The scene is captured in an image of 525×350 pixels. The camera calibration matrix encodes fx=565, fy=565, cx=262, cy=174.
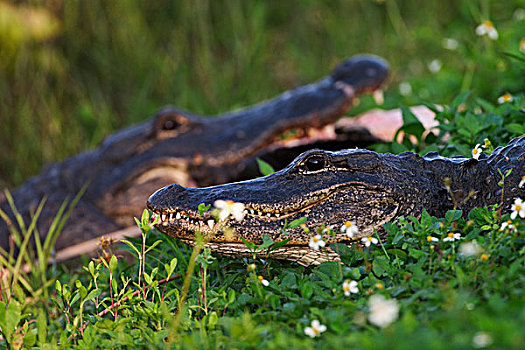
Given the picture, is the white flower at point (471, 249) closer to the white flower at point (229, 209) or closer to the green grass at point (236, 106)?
the green grass at point (236, 106)

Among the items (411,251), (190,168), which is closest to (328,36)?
(190,168)

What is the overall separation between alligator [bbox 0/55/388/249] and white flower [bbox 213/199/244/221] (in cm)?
194

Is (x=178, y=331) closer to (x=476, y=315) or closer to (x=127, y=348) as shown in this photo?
(x=127, y=348)

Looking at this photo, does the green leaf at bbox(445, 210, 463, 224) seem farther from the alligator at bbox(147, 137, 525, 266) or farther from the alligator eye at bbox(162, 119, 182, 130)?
the alligator eye at bbox(162, 119, 182, 130)

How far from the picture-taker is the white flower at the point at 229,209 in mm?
2146

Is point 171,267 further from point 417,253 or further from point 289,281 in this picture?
point 417,253

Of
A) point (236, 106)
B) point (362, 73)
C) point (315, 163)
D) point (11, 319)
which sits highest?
point (236, 106)

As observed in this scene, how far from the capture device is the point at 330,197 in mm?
2414

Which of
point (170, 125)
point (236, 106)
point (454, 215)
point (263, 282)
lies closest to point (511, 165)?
point (454, 215)

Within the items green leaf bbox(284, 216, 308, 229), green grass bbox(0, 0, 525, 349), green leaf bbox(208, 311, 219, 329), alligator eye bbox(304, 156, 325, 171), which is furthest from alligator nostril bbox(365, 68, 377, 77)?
green leaf bbox(208, 311, 219, 329)

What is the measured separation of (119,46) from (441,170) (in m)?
5.33

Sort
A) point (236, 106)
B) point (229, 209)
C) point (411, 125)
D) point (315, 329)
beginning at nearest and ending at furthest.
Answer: point (315, 329), point (229, 209), point (411, 125), point (236, 106)

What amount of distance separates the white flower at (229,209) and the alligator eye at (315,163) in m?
0.36

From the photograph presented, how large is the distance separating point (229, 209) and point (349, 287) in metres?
0.54
